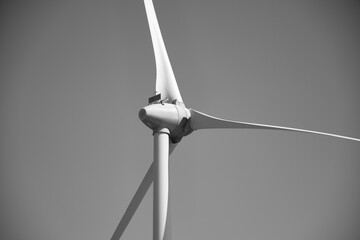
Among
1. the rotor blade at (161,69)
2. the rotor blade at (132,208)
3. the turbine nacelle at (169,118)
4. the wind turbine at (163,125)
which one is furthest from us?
the rotor blade at (161,69)

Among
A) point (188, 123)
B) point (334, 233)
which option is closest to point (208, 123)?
point (188, 123)

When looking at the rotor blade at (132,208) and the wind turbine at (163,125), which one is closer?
the wind turbine at (163,125)

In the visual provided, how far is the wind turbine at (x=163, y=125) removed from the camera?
916 cm

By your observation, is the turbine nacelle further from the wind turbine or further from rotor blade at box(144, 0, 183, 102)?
rotor blade at box(144, 0, 183, 102)

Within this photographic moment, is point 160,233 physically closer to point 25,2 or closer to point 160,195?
point 160,195

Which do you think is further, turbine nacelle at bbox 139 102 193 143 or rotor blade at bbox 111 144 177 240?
rotor blade at bbox 111 144 177 240

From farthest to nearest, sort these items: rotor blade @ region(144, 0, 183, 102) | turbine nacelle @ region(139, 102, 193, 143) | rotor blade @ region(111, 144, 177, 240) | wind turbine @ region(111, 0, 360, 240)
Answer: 1. rotor blade @ region(144, 0, 183, 102)
2. rotor blade @ region(111, 144, 177, 240)
3. turbine nacelle @ region(139, 102, 193, 143)
4. wind turbine @ region(111, 0, 360, 240)

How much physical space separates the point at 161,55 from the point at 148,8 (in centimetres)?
131

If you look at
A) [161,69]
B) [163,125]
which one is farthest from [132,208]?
[161,69]

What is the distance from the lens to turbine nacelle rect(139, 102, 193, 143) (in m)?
10.1

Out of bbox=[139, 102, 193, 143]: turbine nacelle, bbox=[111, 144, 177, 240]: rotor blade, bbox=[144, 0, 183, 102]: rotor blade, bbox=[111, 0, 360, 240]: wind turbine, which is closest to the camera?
bbox=[111, 0, 360, 240]: wind turbine

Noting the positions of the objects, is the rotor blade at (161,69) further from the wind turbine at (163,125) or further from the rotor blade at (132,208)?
the rotor blade at (132,208)

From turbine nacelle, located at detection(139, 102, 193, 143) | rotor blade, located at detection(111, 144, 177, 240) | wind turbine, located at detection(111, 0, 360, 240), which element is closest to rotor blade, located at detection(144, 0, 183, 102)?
wind turbine, located at detection(111, 0, 360, 240)

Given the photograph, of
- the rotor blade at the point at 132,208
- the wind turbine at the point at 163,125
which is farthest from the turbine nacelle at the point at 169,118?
the rotor blade at the point at 132,208
